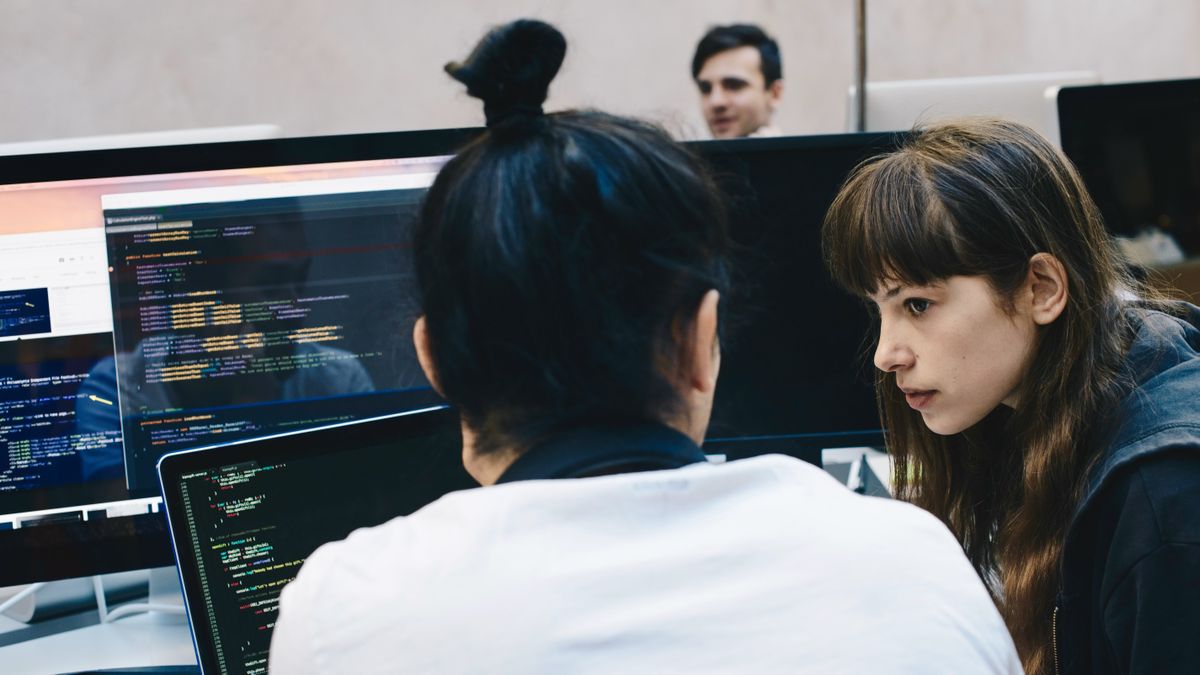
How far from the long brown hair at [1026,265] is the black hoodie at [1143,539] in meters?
0.03

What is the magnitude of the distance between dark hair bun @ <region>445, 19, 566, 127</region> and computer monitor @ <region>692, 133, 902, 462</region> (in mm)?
560

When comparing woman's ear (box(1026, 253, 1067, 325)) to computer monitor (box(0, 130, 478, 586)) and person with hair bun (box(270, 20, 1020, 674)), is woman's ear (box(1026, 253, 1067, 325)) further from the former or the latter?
computer monitor (box(0, 130, 478, 586))

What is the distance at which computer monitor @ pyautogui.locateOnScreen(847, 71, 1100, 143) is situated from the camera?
1.75 meters

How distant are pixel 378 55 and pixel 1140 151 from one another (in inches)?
85.9

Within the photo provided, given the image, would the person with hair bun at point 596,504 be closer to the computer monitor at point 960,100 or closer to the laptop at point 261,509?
the laptop at point 261,509

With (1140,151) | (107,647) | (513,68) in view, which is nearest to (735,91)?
(1140,151)

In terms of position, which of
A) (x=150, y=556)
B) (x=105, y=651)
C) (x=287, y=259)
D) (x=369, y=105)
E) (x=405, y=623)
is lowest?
(x=105, y=651)

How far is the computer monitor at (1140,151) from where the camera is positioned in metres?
1.57

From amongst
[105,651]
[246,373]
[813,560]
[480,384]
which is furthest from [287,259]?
[813,560]

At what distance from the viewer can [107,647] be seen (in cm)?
112

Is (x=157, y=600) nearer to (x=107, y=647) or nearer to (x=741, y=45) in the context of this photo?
(x=107, y=647)

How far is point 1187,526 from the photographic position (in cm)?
77

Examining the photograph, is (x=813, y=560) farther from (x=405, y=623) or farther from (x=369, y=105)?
(x=369, y=105)

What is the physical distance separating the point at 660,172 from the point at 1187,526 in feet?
1.51
